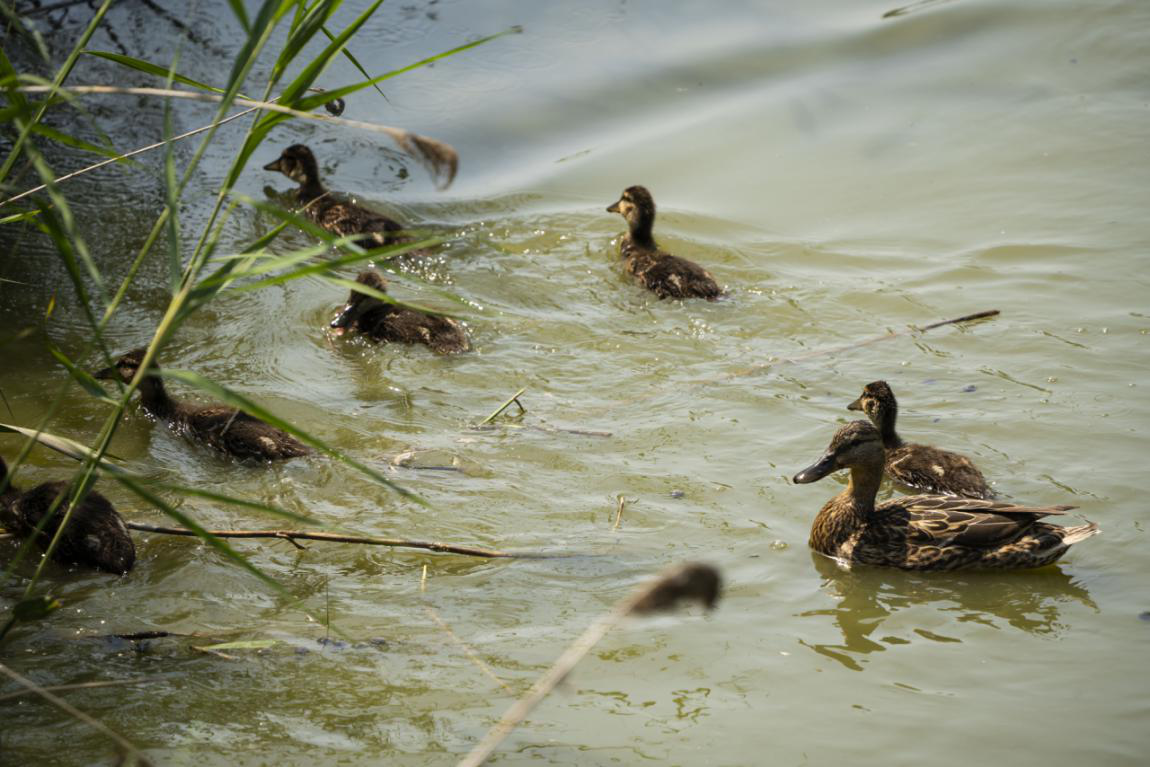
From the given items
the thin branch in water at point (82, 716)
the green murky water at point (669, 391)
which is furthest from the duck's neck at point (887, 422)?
the thin branch in water at point (82, 716)

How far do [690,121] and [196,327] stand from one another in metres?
3.60

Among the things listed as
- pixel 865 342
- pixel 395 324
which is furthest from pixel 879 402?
pixel 395 324

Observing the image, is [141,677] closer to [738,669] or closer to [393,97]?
[738,669]

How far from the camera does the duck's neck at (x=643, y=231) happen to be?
659cm

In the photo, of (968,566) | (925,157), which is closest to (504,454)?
(968,566)

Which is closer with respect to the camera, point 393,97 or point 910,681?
point 910,681

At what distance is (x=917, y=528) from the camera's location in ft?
14.1

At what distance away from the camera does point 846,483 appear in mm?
4953

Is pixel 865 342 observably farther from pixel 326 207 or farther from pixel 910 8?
pixel 910 8

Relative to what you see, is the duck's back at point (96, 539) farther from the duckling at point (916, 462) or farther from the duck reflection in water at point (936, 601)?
the duckling at point (916, 462)

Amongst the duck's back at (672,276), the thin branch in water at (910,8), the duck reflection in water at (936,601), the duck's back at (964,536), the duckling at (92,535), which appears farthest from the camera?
the thin branch in water at (910,8)

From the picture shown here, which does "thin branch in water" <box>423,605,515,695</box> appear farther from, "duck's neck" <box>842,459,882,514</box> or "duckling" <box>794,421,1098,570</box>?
"duck's neck" <box>842,459,882,514</box>

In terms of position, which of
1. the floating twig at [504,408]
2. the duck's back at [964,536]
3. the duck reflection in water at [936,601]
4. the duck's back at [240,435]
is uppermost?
the floating twig at [504,408]

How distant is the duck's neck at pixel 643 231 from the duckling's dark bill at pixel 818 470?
2357mm
